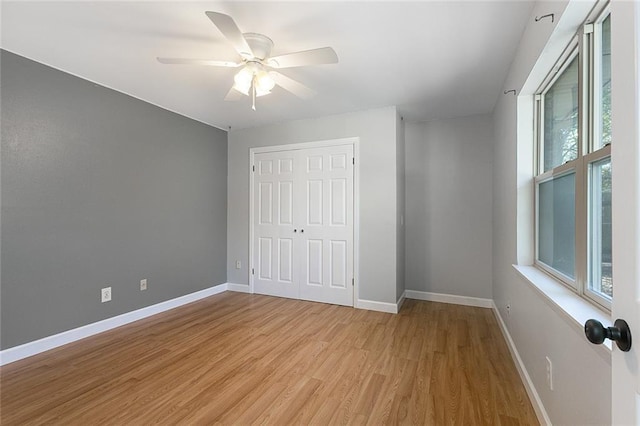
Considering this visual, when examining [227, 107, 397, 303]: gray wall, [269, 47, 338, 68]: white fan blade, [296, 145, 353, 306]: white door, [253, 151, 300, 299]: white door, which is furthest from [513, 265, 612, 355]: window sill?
[253, 151, 300, 299]: white door

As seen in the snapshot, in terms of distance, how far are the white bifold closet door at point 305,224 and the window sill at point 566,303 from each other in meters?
2.06

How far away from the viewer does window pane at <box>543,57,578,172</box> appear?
1.49 metres

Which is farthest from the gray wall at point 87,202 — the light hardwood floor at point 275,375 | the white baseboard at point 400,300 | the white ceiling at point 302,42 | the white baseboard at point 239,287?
the white baseboard at point 400,300

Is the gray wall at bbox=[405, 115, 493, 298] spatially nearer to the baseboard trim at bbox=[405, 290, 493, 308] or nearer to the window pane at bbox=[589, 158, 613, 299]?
the baseboard trim at bbox=[405, 290, 493, 308]

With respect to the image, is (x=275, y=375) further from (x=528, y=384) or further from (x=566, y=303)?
A: (x=566, y=303)

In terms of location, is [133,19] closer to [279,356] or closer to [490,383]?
[279,356]

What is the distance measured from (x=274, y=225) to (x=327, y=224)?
2.72 feet

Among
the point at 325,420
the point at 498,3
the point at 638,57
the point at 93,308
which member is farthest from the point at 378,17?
the point at 93,308

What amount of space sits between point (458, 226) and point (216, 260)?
3414mm

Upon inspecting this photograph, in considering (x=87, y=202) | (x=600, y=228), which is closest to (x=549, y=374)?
(x=600, y=228)

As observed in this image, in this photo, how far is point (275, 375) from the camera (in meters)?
2.02

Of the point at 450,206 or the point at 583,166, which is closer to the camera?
the point at 583,166

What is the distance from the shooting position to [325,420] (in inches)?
62.4

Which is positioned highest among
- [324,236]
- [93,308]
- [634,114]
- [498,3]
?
[498,3]
